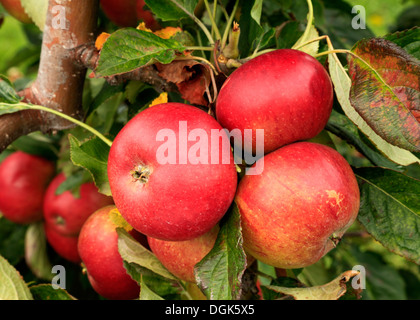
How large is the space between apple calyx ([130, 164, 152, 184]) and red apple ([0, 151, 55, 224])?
0.70 m

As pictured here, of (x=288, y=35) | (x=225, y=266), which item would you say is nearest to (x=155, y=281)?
(x=225, y=266)

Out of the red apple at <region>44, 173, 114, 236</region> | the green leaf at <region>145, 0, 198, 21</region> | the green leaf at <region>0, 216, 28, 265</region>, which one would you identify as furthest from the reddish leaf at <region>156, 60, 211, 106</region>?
the green leaf at <region>0, 216, 28, 265</region>

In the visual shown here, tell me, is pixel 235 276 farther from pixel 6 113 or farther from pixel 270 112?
pixel 6 113

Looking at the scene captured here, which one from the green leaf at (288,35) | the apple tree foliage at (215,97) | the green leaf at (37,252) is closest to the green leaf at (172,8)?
the apple tree foliage at (215,97)

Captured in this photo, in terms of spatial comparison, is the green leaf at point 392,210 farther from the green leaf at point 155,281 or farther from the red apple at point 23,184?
the red apple at point 23,184

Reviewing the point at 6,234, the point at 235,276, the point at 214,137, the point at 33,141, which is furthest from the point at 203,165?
the point at 6,234

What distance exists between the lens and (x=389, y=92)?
62 cm

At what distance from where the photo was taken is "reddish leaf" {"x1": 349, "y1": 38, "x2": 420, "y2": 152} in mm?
597

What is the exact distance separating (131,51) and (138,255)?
0.36 meters

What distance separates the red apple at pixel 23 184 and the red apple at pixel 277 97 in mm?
751

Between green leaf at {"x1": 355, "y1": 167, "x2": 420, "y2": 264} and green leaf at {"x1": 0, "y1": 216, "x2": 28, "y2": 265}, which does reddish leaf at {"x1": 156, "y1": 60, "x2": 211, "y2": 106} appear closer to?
green leaf at {"x1": 355, "y1": 167, "x2": 420, "y2": 264}

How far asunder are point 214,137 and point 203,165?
46mm

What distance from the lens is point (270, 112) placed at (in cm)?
65

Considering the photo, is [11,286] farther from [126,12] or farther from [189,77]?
[126,12]
